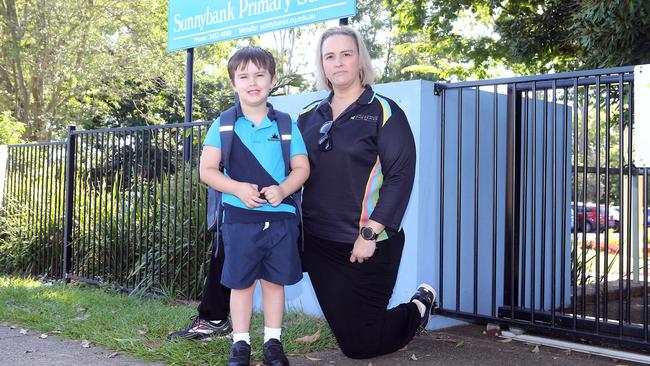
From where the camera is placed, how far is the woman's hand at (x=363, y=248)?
368 cm

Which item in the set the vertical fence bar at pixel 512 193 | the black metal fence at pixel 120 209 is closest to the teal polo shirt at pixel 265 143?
the vertical fence bar at pixel 512 193

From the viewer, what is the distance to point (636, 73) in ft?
13.0

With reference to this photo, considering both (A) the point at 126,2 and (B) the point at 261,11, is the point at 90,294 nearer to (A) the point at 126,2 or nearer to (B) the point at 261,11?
(B) the point at 261,11

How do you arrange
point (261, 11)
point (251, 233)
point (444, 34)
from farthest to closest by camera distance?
point (444, 34), point (261, 11), point (251, 233)

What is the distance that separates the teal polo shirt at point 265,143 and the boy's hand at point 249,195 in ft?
0.56

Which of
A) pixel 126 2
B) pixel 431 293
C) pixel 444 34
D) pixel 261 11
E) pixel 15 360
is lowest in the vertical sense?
pixel 15 360

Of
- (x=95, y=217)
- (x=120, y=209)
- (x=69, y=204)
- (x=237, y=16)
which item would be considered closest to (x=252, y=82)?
(x=237, y=16)

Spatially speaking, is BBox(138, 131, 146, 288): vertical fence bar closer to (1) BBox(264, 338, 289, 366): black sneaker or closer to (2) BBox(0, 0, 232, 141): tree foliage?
(1) BBox(264, 338, 289, 366): black sneaker

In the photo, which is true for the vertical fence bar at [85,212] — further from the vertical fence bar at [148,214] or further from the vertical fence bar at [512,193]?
the vertical fence bar at [512,193]

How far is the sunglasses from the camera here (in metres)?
3.83

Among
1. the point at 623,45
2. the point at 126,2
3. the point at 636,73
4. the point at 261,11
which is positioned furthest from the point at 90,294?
the point at 126,2

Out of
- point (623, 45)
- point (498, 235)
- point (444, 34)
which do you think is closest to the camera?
point (498, 235)

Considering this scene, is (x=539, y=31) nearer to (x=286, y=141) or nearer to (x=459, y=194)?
(x=459, y=194)

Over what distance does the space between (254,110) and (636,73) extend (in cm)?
212
